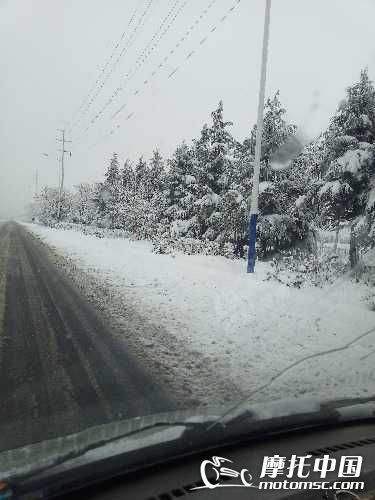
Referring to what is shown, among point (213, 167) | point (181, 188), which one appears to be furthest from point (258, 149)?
point (181, 188)

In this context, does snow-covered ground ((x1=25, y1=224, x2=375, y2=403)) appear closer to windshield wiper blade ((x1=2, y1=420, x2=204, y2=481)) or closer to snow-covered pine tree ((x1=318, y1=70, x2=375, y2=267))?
windshield wiper blade ((x1=2, y1=420, x2=204, y2=481))

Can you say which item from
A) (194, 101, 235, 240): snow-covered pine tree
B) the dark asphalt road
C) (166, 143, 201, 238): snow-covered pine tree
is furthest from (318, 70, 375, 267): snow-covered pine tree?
(166, 143, 201, 238): snow-covered pine tree

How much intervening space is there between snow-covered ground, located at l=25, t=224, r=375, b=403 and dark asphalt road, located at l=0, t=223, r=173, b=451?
65cm

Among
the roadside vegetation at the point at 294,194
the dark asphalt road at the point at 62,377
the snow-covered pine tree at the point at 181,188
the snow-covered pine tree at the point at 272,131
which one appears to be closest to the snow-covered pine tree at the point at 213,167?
the roadside vegetation at the point at 294,194

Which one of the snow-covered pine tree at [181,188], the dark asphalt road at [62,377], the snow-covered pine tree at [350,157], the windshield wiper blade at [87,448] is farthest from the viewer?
the snow-covered pine tree at [181,188]

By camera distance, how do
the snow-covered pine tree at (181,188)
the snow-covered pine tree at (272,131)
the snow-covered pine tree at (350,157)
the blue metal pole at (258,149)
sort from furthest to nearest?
the snow-covered pine tree at (181,188) → the snow-covered pine tree at (272,131) → the snow-covered pine tree at (350,157) → the blue metal pole at (258,149)

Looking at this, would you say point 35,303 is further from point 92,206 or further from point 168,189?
point 92,206

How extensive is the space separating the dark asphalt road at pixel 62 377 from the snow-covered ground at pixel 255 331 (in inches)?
25.5

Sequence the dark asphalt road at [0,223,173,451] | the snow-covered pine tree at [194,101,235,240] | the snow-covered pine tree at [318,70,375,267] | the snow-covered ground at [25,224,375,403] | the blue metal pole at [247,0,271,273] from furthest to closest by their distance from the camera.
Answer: the snow-covered pine tree at [194,101,235,240] < the snow-covered pine tree at [318,70,375,267] < the blue metal pole at [247,0,271,273] < the snow-covered ground at [25,224,375,403] < the dark asphalt road at [0,223,173,451]

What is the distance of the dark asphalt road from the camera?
360 cm

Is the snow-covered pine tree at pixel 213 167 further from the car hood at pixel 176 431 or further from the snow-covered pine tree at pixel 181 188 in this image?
the car hood at pixel 176 431

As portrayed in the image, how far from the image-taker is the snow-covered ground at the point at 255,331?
16.3 feet

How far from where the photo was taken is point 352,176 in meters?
15.5

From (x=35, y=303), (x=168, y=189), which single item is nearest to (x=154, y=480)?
(x=35, y=303)
